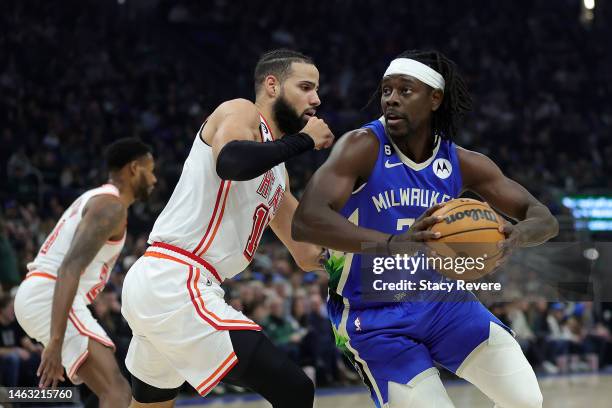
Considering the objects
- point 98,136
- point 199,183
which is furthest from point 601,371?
point 199,183

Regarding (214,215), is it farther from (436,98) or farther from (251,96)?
(251,96)

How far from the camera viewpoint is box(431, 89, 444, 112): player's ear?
385cm

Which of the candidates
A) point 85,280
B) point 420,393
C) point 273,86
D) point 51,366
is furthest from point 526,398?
point 85,280

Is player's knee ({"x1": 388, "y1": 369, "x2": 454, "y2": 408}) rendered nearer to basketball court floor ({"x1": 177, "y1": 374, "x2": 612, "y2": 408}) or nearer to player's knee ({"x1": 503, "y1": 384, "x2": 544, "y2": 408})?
player's knee ({"x1": 503, "y1": 384, "x2": 544, "y2": 408})

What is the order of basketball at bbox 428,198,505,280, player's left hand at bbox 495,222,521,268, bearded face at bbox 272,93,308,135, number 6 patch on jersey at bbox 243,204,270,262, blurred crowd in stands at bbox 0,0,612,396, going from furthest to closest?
blurred crowd in stands at bbox 0,0,612,396 → bearded face at bbox 272,93,308,135 → number 6 patch on jersey at bbox 243,204,270,262 → player's left hand at bbox 495,222,521,268 → basketball at bbox 428,198,505,280

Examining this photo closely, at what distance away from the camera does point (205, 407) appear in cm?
869

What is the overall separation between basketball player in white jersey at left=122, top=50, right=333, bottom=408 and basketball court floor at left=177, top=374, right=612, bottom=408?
4.84m

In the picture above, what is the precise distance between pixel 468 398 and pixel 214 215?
5.98 metres

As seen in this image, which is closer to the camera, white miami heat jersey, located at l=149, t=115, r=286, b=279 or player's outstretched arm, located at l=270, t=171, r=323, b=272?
white miami heat jersey, located at l=149, t=115, r=286, b=279

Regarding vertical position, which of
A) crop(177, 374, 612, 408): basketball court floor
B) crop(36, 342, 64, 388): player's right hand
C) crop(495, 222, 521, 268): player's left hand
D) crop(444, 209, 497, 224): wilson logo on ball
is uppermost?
crop(444, 209, 497, 224): wilson logo on ball

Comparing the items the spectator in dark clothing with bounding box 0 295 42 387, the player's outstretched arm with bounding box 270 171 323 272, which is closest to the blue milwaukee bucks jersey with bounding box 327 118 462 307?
the player's outstretched arm with bounding box 270 171 323 272

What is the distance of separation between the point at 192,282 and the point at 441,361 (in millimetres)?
1085

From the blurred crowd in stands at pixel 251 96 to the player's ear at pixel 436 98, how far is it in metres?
5.51

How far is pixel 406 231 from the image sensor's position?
348cm
